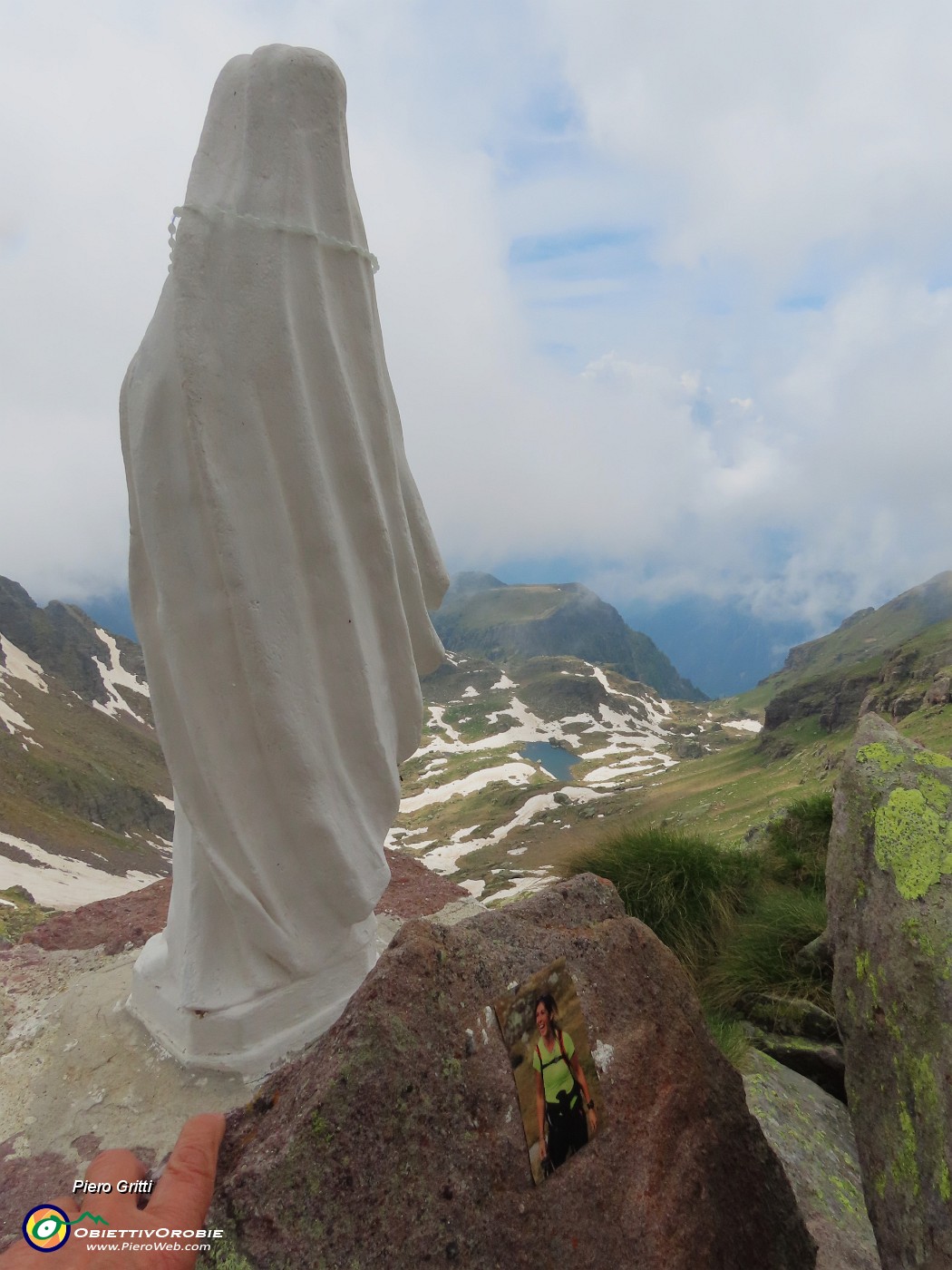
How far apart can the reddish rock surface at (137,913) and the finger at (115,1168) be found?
14.3 ft

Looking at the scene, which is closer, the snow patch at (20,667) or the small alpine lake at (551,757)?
the snow patch at (20,667)

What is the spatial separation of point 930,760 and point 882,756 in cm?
20

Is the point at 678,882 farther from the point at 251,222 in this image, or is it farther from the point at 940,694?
the point at 940,694

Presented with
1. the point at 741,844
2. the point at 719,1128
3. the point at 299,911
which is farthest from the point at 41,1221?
the point at 741,844

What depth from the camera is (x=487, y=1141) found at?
2605mm

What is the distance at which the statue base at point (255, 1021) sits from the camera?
4.49 m

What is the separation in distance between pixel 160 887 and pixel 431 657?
5.21m

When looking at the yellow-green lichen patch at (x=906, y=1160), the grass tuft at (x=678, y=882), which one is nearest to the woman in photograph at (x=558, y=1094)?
the yellow-green lichen patch at (x=906, y=1160)

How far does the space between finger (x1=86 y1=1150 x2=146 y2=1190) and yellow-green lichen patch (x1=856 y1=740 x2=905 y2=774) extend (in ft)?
11.4

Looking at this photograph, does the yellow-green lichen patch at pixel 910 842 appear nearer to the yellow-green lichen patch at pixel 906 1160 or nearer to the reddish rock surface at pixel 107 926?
the yellow-green lichen patch at pixel 906 1160

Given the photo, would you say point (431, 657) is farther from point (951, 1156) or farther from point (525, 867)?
point (525, 867)

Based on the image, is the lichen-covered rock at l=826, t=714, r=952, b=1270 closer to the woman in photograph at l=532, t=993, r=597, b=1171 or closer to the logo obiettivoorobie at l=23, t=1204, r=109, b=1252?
the woman in photograph at l=532, t=993, r=597, b=1171

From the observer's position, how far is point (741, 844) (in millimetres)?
10062

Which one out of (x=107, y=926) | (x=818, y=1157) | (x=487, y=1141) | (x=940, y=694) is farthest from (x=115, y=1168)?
(x=940, y=694)
